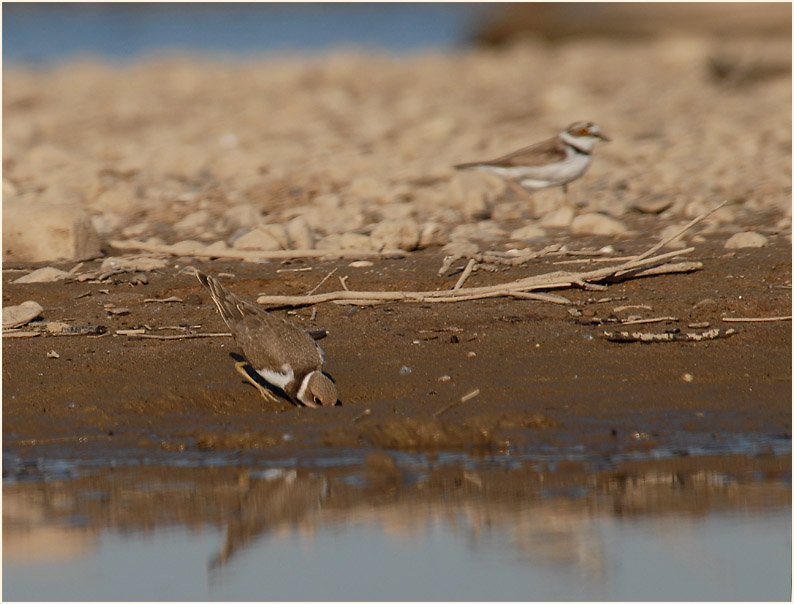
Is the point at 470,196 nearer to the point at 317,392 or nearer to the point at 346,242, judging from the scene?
the point at 346,242

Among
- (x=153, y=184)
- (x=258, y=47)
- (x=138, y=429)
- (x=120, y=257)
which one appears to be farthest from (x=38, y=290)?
(x=258, y=47)

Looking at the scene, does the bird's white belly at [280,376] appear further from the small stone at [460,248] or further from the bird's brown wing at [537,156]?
the bird's brown wing at [537,156]

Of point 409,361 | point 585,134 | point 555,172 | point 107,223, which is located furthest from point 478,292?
point 585,134

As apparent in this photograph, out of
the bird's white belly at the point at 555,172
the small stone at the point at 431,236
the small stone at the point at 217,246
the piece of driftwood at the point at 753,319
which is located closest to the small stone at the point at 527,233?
the small stone at the point at 431,236

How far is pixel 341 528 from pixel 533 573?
2.59ft

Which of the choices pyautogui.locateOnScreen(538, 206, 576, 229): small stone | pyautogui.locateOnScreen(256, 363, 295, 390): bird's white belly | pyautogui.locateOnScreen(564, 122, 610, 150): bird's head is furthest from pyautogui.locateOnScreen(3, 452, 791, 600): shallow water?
pyautogui.locateOnScreen(564, 122, 610, 150): bird's head

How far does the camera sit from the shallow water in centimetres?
394

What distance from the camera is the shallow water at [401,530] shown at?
3941 mm

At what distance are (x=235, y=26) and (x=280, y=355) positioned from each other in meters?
26.9

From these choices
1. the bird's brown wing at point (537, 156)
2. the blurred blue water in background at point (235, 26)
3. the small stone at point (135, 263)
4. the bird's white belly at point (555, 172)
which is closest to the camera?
the small stone at point (135, 263)

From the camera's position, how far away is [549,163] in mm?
10055

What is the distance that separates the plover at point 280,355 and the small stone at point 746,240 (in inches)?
127

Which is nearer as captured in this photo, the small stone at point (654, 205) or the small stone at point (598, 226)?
the small stone at point (598, 226)

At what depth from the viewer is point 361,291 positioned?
7598 mm
